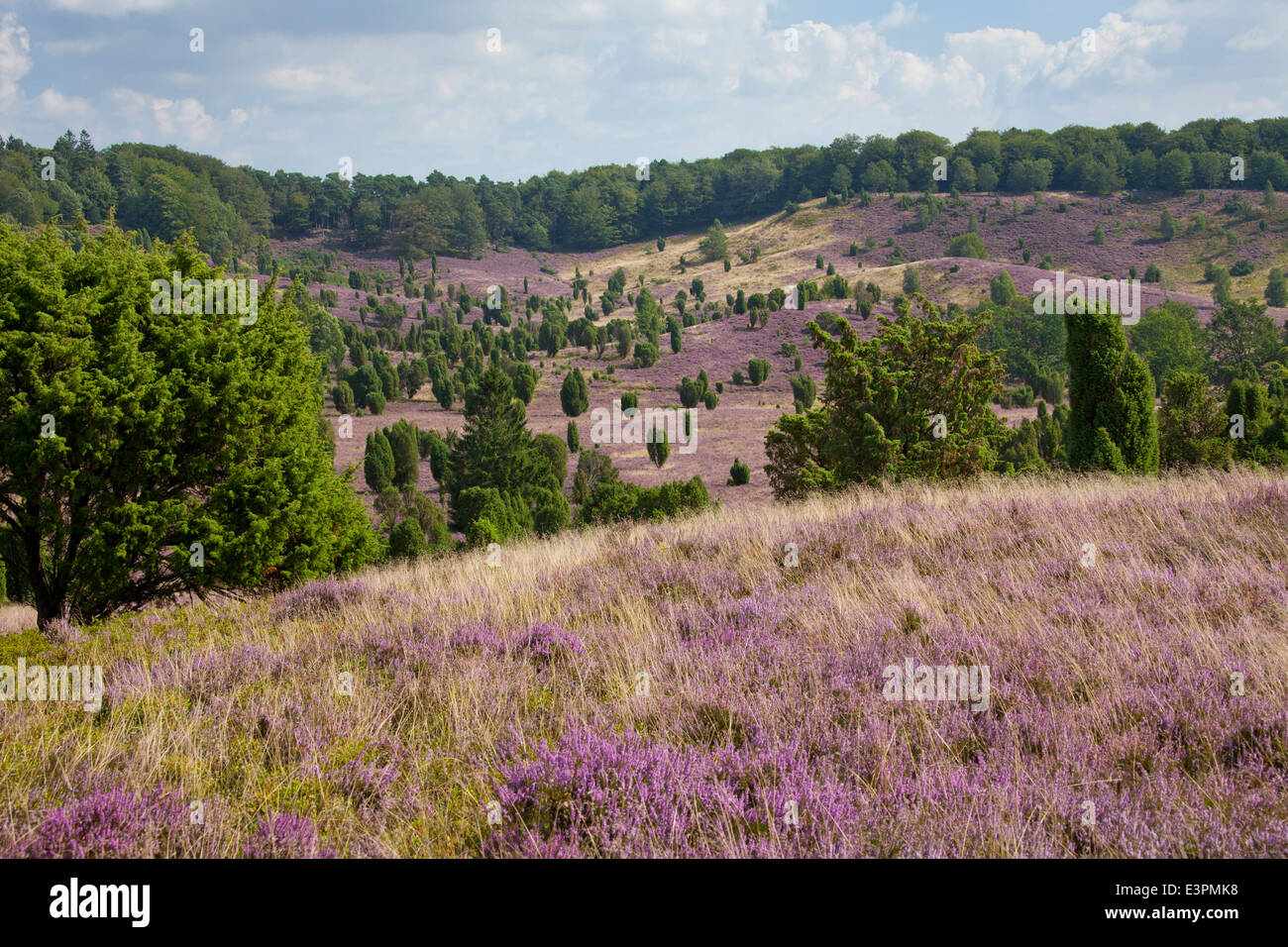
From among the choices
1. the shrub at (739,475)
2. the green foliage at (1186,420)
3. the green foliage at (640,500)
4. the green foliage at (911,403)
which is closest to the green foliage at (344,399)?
the green foliage at (640,500)

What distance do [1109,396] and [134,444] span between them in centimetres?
1627

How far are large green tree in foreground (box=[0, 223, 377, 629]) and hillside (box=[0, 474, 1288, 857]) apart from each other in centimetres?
390

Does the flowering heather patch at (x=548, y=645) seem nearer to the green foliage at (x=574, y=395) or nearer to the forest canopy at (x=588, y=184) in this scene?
the green foliage at (x=574, y=395)

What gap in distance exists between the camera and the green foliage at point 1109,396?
14492 millimetres

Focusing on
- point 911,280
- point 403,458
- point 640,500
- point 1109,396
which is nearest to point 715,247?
point 911,280

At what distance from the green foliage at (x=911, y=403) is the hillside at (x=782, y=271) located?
1233cm

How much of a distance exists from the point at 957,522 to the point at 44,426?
10.3 metres

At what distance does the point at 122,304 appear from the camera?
10.4 meters

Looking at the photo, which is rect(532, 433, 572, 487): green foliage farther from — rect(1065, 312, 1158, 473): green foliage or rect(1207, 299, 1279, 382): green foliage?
rect(1207, 299, 1279, 382): green foliage

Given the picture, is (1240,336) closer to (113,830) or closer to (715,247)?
(715,247)

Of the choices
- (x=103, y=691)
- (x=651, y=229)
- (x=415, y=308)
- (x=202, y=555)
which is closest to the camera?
(x=103, y=691)

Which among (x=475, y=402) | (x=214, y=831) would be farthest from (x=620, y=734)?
(x=475, y=402)

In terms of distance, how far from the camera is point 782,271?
3659 inches
